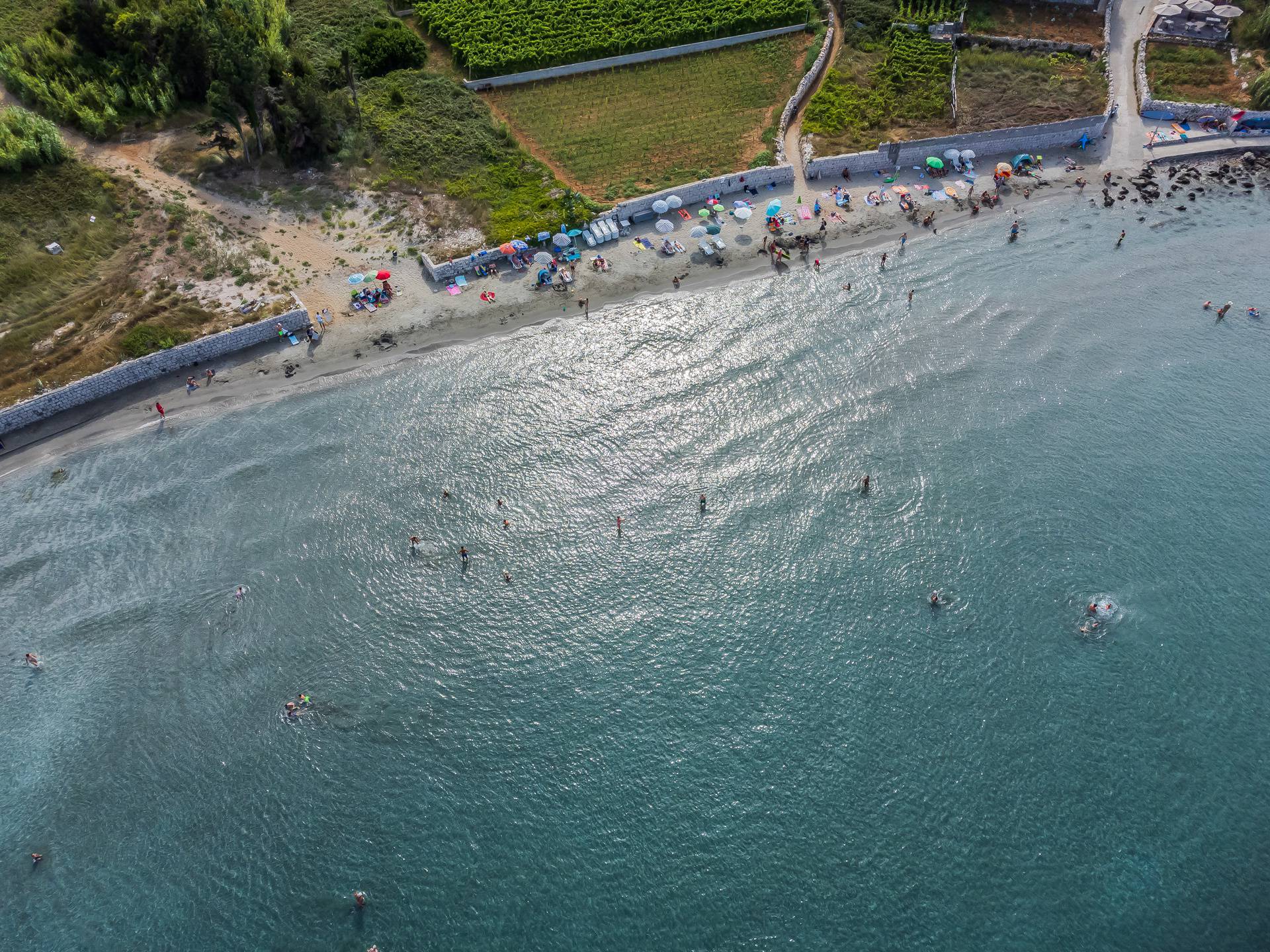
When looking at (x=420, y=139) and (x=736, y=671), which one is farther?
(x=420, y=139)

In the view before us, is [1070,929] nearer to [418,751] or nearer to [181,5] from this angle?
[418,751]

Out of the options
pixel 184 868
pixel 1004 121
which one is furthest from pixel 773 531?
pixel 1004 121

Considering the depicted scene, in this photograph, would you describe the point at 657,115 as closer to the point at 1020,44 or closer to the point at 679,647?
the point at 1020,44

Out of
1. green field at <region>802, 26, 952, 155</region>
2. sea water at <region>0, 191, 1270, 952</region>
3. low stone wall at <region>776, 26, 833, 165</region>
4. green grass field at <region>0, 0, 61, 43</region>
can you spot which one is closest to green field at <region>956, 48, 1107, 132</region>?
green field at <region>802, 26, 952, 155</region>

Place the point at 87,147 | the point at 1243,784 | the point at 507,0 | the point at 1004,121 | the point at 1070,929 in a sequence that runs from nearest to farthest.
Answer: the point at 1070,929 → the point at 1243,784 → the point at 87,147 → the point at 1004,121 → the point at 507,0

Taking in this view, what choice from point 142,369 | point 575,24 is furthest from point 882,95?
point 142,369

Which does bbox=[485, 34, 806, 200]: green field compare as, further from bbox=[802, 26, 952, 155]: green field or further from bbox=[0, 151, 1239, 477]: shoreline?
bbox=[0, 151, 1239, 477]: shoreline
